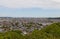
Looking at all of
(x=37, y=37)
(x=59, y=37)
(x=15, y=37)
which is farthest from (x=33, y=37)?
(x=59, y=37)

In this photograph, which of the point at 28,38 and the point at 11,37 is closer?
the point at 11,37

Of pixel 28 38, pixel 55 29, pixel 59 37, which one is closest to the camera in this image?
pixel 28 38

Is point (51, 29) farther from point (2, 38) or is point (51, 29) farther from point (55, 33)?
point (2, 38)

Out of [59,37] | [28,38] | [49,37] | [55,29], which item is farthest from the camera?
[55,29]

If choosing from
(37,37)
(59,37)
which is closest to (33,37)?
(37,37)

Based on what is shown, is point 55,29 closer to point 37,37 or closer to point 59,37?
point 59,37

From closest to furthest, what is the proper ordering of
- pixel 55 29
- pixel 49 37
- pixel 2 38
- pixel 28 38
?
1. pixel 2 38
2. pixel 28 38
3. pixel 49 37
4. pixel 55 29

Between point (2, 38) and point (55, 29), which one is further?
point (55, 29)

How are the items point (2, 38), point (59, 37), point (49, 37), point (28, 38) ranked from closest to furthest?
point (2, 38) < point (28, 38) < point (49, 37) < point (59, 37)
